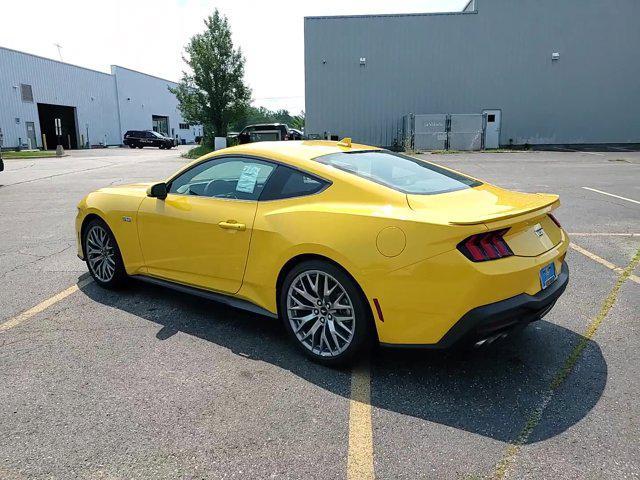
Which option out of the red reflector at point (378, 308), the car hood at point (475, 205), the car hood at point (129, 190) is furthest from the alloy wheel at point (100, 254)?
the car hood at point (475, 205)

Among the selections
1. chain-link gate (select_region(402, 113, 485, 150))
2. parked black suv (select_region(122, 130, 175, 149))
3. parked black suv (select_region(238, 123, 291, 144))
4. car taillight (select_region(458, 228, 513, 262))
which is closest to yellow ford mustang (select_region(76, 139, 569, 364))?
car taillight (select_region(458, 228, 513, 262))

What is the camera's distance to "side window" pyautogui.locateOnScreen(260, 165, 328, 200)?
11.1 ft

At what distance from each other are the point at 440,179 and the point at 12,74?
4612 centimetres

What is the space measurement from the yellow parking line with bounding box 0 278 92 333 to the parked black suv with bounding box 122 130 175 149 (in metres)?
46.3

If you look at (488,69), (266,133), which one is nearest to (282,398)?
(266,133)

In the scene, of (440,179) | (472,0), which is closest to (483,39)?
(472,0)

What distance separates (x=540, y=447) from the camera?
2.43 m

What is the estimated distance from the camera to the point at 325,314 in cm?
321

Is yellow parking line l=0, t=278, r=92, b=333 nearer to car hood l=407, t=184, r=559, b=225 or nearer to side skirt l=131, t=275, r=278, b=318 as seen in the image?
side skirt l=131, t=275, r=278, b=318

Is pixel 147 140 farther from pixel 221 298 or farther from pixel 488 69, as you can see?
pixel 221 298

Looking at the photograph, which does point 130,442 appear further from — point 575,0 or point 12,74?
point 12,74

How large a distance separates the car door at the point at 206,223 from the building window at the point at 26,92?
44937 mm

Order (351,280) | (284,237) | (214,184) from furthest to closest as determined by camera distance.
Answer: (214,184) → (284,237) → (351,280)

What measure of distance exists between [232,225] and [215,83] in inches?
1363
